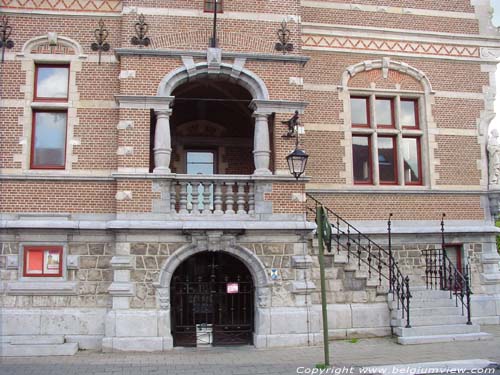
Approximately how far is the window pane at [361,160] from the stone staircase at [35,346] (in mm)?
7768

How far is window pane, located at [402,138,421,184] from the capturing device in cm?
1372

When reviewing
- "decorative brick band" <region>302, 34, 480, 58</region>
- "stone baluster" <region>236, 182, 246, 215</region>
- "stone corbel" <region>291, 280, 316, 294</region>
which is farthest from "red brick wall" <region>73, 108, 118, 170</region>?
"decorative brick band" <region>302, 34, 480, 58</region>

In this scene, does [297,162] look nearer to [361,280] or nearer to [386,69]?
[361,280]

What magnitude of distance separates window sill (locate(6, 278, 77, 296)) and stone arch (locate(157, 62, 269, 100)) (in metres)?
4.49

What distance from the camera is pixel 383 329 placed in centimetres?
1147

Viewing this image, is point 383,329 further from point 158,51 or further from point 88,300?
point 158,51

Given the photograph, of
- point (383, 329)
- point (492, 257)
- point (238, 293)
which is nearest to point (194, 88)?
point (238, 293)

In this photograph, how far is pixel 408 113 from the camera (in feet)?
45.8

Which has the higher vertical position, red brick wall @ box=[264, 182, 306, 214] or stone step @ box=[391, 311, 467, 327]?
red brick wall @ box=[264, 182, 306, 214]

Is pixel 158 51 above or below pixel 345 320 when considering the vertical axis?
above

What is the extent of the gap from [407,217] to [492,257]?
8.22ft

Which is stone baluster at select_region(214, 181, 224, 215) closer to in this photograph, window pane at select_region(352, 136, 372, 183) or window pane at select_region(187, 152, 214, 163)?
window pane at select_region(187, 152, 214, 163)

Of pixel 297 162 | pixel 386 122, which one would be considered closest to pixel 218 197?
pixel 297 162

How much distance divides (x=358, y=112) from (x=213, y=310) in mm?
6312
